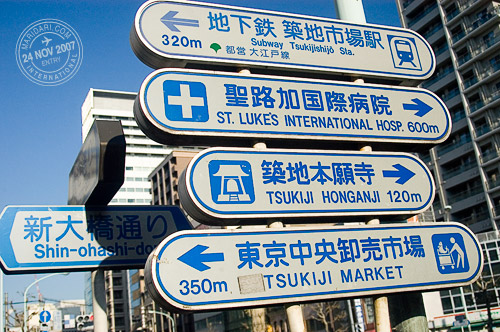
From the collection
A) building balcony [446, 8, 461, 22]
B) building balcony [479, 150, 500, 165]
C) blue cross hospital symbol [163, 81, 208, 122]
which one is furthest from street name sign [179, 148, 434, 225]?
building balcony [446, 8, 461, 22]

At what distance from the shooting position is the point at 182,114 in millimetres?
7141

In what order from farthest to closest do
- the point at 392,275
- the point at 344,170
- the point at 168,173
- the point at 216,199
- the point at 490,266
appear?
1. the point at 168,173
2. the point at 490,266
3. the point at 344,170
4. the point at 392,275
5. the point at 216,199

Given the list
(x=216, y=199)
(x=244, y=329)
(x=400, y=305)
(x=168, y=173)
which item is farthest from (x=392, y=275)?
(x=168, y=173)

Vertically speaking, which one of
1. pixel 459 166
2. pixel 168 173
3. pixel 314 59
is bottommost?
pixel 314 59

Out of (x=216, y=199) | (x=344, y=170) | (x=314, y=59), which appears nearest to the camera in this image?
(x=216, y=199)

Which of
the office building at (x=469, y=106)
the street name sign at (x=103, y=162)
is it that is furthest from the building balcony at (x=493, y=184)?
the street name sign at (x=103, y=162)

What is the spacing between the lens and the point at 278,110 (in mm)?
7742

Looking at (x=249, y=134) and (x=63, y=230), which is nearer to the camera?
(x=249, y=134)

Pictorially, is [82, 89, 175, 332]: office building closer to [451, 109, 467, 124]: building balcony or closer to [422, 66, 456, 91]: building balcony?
[422, 66, 456, 91]: building balcony

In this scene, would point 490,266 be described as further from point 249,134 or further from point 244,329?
point 249,134

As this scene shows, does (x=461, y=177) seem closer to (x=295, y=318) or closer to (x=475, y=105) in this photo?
(x=475, y=105)

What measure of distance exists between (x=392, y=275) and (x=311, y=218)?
1371 mm

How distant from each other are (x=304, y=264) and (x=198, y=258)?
1424mm

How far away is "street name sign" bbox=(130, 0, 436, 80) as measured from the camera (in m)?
7.64
